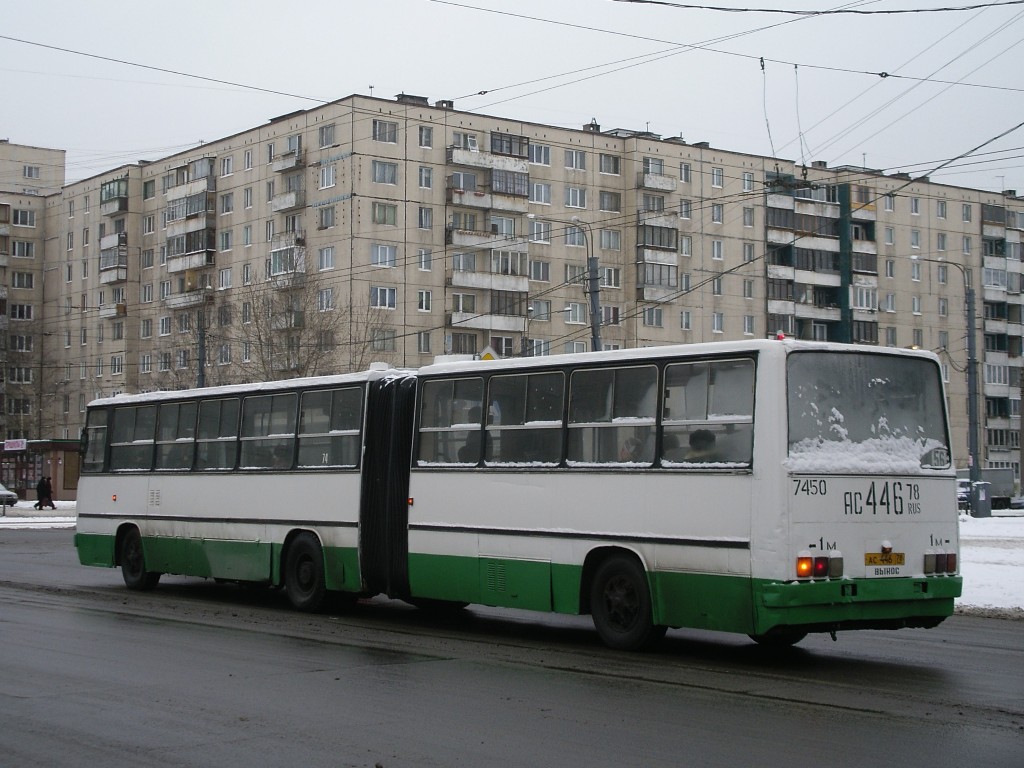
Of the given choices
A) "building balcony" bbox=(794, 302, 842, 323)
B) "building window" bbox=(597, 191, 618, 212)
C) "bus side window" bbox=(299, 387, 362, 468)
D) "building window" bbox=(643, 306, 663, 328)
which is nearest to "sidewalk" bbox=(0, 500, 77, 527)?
"bus side window" bbox=(299, 387, 362, 468)

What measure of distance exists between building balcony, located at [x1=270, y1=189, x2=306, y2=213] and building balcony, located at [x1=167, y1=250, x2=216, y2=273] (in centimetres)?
726

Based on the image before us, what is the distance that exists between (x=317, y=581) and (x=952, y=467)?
25.7 ft

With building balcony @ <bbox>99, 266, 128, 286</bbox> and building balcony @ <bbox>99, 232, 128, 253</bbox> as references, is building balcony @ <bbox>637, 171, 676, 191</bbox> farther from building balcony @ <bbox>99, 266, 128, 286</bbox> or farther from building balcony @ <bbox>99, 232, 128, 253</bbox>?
building balcony @ <bbox>99, 266, 128, 286</bbox>

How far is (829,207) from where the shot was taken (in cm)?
8838

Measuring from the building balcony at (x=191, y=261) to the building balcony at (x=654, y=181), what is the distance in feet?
81.0

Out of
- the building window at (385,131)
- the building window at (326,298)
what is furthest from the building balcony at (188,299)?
the building window at (385,131)

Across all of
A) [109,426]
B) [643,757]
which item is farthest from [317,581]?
[643,757]

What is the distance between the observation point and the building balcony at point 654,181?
3135 inches

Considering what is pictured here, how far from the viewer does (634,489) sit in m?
13.2

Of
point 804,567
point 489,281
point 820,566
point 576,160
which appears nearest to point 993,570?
point 820,566

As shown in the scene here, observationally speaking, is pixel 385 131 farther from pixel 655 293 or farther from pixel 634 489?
pixel 634 489

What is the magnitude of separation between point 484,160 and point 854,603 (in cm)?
6410

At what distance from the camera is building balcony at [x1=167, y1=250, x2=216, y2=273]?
80125 mm

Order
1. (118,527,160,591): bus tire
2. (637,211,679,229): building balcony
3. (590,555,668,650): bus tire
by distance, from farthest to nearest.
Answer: (637,211,679,229): building balcony < (118,527,160,591): bus tire < (590,555,668,650): bus tire
